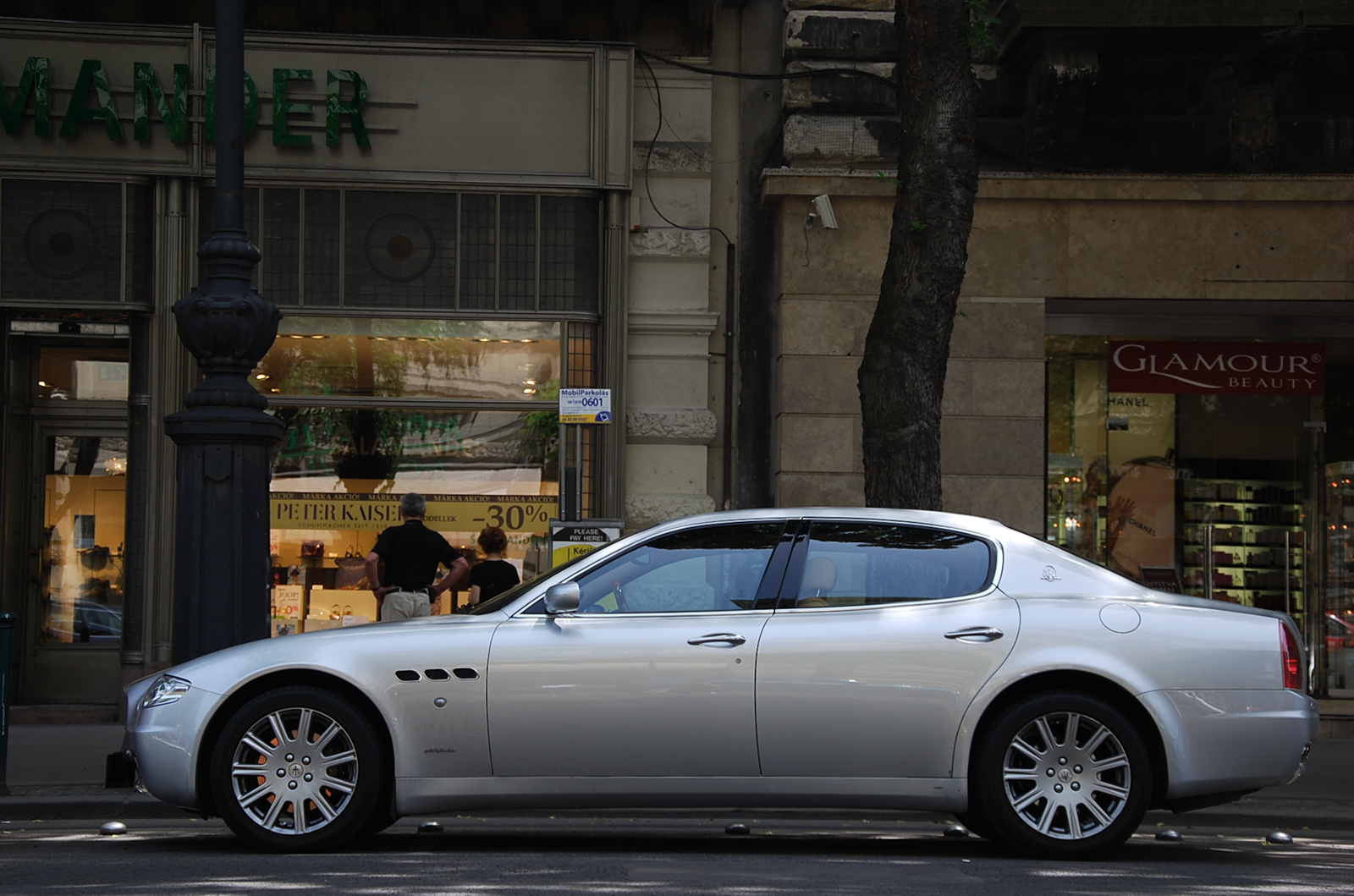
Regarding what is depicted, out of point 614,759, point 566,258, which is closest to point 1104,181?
point 566,258

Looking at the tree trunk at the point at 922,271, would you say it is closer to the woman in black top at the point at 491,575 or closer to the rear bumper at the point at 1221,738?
the rear bumper at the point at 1221,738

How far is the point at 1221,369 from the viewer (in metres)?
13.5

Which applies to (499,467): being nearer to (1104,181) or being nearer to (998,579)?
(1104,181)

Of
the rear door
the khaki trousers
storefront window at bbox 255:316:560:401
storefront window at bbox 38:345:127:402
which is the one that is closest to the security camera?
storefront window at bbox 255:316:560:401

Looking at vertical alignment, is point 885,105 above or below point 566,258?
above

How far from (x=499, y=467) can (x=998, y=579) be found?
7.15 m

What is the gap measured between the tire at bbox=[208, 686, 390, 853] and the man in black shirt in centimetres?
432

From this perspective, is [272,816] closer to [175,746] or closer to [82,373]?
[175,746]

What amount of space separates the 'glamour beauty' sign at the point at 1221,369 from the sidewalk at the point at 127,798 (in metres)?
3.65

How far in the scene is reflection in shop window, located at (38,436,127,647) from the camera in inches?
520

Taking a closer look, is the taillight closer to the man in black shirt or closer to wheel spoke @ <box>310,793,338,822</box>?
wheel spoke @ <box>310,793,338,822</box>

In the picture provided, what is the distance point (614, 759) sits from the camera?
247 inches

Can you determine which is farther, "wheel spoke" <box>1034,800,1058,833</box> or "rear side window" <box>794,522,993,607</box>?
"rear side window" <box>794,522,993,607</box>

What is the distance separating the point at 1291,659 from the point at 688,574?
247cm
